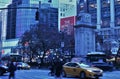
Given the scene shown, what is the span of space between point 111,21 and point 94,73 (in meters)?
116

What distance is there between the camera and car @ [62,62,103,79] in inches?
1053

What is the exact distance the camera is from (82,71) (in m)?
27.6

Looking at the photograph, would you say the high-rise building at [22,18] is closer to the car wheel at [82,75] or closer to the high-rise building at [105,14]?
the high-rise building at [105,14]

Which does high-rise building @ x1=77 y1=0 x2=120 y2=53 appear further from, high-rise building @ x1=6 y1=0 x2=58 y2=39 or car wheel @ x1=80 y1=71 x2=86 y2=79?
car wheel @ x1=80 y1=71 x2=86 y2=79

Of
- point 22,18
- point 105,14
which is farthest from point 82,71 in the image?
point 22,18

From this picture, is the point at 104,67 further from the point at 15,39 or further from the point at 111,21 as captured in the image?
the point at 15,39

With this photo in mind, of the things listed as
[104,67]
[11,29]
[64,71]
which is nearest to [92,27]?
[104,67]

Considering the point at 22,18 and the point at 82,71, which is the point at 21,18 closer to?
the point at 22,18

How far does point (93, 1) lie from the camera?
503ft

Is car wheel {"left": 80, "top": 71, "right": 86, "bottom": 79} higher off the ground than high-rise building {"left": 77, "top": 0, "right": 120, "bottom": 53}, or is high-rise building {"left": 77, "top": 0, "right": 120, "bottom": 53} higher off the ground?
high-rise building {"left": 77, "top": 0, "right": 120, "bottom": 53}

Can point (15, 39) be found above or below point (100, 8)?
below

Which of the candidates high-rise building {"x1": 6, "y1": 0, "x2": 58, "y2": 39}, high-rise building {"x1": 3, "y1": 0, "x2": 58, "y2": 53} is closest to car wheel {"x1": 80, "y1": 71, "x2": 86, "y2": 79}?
high-rise building {"x1": 3, "y1": 0, "x2": 58, "y2": 53}

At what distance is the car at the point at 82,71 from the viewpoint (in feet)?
87.8

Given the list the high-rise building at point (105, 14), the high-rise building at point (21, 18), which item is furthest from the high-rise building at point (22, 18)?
the high-rise building at point (105, 14)
